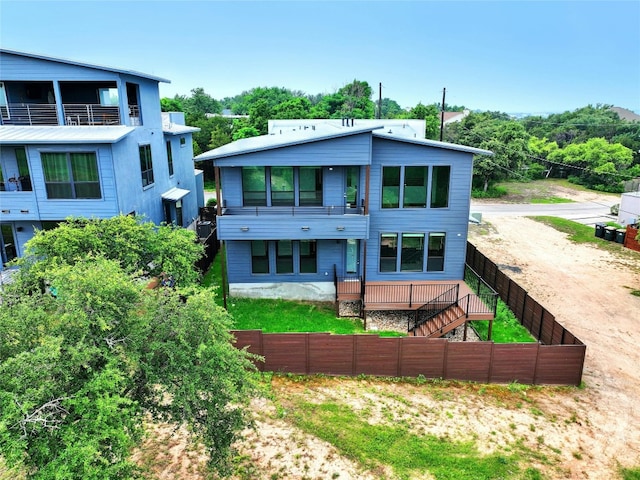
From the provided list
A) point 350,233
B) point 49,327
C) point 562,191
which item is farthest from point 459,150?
point 562,191

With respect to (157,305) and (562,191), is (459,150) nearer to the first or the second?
(157,305)

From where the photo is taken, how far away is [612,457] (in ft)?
34.0

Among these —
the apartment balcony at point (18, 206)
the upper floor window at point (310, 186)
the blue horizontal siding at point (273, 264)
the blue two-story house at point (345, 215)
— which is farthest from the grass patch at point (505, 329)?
the apartment balcony at point (18, 206)

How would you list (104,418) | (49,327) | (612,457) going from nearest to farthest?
(104,418)
(49,327)
(612,457)

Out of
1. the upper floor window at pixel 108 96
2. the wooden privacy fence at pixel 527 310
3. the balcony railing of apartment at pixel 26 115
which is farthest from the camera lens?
the upper floor window at pixel 108 96

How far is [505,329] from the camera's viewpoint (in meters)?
16.8

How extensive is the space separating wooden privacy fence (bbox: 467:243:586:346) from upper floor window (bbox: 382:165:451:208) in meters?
4.47

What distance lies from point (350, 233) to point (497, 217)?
2351 centimetres

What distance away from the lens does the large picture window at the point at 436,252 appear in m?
18.4

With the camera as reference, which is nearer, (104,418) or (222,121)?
(104,418)

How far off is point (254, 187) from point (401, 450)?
11724 mm

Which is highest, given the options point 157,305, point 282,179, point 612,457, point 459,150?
point 459,150

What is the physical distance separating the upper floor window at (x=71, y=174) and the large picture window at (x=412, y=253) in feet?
43.3

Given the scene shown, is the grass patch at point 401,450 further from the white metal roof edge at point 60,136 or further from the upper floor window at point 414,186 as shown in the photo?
the white metal roof edge at point 60,136
